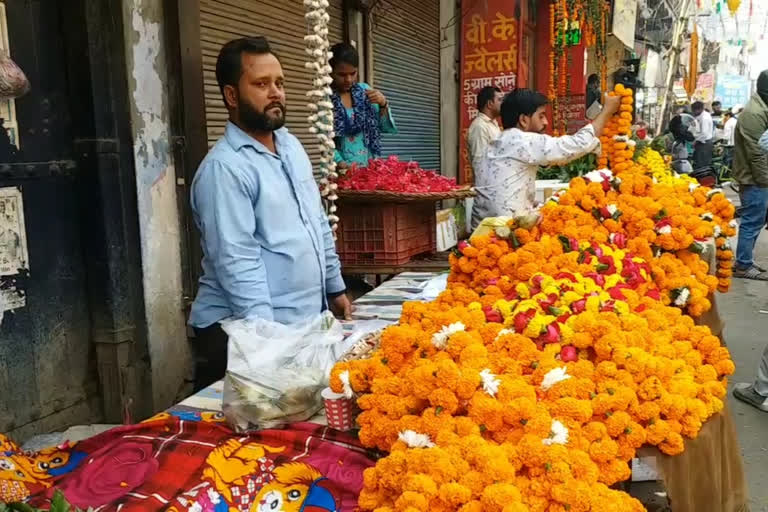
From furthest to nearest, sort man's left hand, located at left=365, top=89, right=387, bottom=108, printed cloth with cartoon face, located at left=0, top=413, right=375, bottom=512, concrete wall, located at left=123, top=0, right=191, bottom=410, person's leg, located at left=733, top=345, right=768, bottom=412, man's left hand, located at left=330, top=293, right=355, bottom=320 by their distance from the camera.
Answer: man's left hand, located at left=365, top=89, right=387, bottom=108
person's leg, located at left=733, top=345, right=768, bottom=412
concrete wall, located at left=123, top=0, right=191, bottom=410
man's left hand, located at left=330, top=293, right=355, bottom=320
printed cloth with cartoon face, located at left=0, top=413, right=375, bottom=512

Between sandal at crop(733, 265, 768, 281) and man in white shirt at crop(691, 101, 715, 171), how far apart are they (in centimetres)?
873

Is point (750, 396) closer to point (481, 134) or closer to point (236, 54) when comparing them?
point (481, 134)

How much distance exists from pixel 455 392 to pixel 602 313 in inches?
22.4

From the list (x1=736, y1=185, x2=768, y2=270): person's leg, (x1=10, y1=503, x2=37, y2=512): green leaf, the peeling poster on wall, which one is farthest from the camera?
(x1=736, y1=185, x2=768, y2=270): person's leg

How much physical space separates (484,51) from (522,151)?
407cm

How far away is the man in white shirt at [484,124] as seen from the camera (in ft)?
17.6

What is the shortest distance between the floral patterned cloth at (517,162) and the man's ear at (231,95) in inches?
82.0

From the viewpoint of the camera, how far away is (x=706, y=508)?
1.79 meters

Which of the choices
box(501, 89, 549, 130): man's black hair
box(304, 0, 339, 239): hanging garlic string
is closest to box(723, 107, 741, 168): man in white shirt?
box(501, 89, 549, 130): man's black hair

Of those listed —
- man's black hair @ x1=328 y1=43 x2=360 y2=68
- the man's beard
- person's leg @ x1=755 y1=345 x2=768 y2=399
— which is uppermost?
man's black hair @ x1=328 y1=43 x2=360 y2=68

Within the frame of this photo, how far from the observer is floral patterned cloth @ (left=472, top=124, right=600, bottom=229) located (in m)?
3.83

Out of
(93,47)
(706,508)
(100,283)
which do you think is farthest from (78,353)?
(706,508)

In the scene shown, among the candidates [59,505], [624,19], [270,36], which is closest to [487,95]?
[270,36]

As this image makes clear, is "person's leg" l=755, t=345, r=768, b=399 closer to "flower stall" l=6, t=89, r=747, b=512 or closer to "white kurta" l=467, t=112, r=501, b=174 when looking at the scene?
"flower stall" l=6, t=89, r=747, b=512
